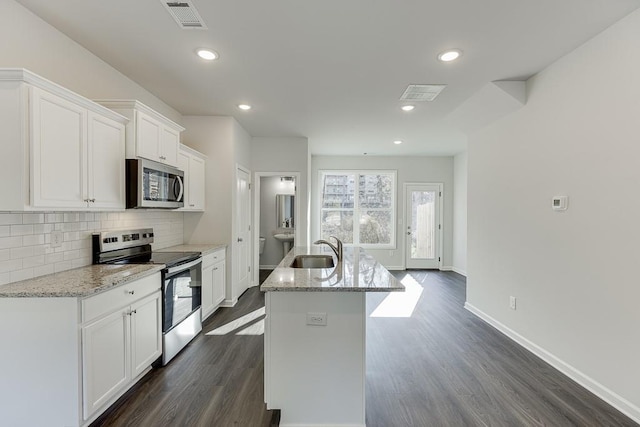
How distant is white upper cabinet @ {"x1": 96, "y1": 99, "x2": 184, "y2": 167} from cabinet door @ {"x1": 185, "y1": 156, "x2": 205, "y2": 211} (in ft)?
1.67

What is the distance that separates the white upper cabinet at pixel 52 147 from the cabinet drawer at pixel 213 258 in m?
1.24

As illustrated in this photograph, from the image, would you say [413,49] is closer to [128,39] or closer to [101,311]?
[128,39]

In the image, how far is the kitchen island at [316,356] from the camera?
5.93ft

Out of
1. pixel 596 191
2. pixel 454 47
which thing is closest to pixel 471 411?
pixel 596 191

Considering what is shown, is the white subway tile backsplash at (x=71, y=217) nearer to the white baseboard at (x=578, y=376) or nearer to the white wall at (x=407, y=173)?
the white baseboard at (x=578, y=376)

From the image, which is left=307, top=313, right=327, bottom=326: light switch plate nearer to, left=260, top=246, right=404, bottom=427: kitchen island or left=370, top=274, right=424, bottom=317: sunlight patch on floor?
left=260, top=246, right=404, bottom=427: kitchen island

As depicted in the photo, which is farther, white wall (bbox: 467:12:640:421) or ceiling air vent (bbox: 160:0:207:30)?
white wall (bbox: 467:12:640:421)

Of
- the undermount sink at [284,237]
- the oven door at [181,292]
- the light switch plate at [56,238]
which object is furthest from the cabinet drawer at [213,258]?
the undermount sink at [284,237]

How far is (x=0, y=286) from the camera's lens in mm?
1754

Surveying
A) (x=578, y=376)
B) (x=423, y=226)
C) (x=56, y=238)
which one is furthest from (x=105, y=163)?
(x=423, y=226)

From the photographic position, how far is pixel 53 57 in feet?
7.00

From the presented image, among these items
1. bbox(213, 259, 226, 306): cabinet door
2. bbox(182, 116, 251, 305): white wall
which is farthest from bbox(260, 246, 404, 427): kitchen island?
bbox(182, 116, 251, 305): white wall

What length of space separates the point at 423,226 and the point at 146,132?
19.4ft

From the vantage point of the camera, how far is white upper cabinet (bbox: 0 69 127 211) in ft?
5.32
